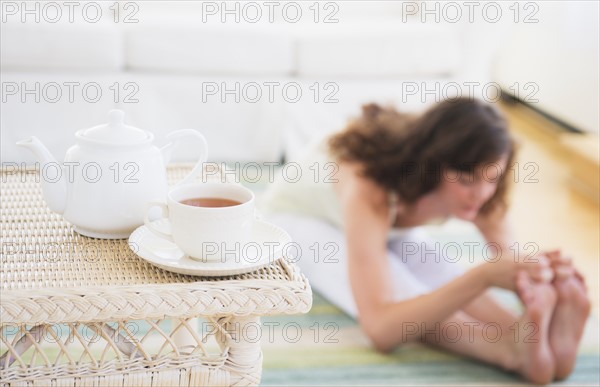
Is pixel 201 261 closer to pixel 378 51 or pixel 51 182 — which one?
pixel 51 182

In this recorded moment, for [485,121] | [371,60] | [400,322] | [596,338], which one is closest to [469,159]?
[485,121]

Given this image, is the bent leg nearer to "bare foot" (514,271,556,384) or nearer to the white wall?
"bare foot" (514,271,556,384)

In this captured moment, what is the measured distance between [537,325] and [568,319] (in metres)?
0.06

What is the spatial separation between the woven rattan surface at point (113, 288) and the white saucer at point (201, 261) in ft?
0.04

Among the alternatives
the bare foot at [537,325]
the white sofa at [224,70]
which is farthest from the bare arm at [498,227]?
the white sofa at [224,70]

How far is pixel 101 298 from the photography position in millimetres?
746

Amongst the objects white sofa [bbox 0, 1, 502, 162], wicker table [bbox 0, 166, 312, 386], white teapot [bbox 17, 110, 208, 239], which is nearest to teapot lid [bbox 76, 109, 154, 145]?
white teapot [bbox 17, 110, 208, 239]

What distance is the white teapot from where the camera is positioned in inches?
34.5

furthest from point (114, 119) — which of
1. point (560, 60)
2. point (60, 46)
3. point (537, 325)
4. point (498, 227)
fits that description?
point (560, 60)

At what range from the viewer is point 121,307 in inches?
29.4

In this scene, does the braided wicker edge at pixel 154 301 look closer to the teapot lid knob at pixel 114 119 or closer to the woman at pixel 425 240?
the teapot lid knob at pixel 114 119

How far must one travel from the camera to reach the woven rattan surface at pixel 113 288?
74 centimetres

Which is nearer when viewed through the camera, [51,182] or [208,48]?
[51,182]

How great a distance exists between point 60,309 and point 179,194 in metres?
0.18
